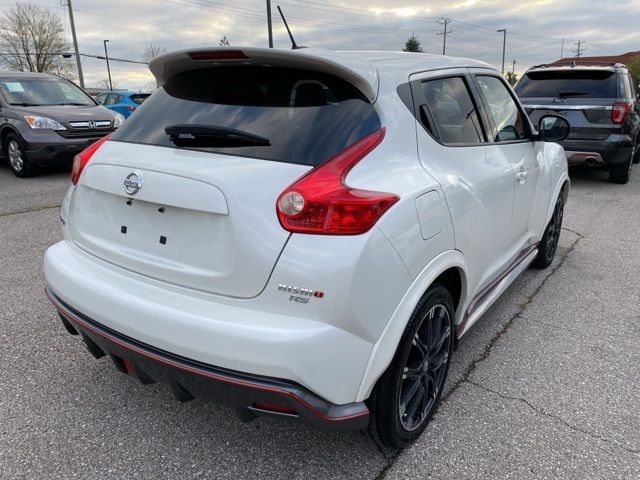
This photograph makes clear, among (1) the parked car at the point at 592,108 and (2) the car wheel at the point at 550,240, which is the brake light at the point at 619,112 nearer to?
(1) the parked car at the point at 592,108

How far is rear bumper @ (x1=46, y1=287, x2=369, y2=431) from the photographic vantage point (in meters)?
1.74

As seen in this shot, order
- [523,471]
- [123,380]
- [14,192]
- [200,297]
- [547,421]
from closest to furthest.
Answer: [200,297] → [523,471] → [547,421] → [123,380] → [14,192]

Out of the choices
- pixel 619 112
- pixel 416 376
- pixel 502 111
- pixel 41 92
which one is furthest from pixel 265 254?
pixel 41 92

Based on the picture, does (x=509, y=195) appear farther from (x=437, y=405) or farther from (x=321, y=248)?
(x=321, y=248)

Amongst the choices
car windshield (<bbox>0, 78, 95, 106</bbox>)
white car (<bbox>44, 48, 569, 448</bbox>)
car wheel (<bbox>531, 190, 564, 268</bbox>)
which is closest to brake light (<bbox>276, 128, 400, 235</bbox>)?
white car (<bbox>44, 48, 569, 448</bbox>)

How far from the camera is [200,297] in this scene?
189cm

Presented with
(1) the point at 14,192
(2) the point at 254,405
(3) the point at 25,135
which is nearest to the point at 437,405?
(2) the point at 254,405

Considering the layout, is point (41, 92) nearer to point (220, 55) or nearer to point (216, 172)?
point (220, 55)

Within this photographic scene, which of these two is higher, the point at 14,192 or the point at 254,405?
the point at 254,405

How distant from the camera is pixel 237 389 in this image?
1.76m

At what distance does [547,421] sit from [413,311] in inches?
42.1

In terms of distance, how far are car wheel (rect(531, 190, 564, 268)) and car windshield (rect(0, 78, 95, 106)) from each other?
27.6ft

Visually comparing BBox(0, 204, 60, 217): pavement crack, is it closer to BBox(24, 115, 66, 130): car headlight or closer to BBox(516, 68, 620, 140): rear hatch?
BBox(24, 115, 66, 130): car headlight

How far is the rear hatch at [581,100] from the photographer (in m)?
7.76
